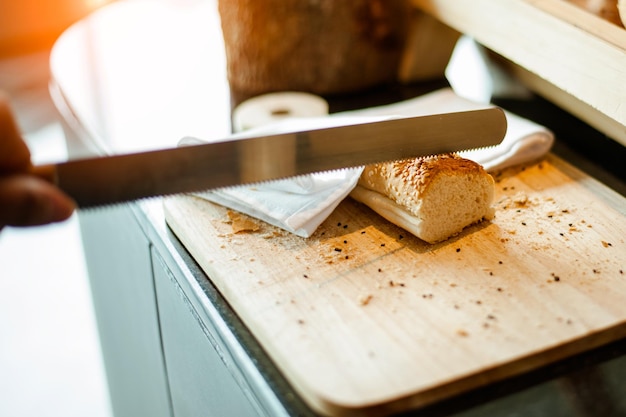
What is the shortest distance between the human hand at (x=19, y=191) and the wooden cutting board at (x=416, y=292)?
20 centimetres

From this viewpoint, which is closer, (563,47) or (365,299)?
(365,299)

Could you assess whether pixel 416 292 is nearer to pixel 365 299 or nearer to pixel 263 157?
pixel 365 299

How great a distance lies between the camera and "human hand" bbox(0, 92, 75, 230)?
0.57m

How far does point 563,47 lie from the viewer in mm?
887

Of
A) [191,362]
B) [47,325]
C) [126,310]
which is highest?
[191,362]

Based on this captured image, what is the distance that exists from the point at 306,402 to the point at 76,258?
1686mm

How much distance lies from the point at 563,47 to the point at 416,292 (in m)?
→ 0.41

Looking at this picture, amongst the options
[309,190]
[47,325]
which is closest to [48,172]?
[309,190]

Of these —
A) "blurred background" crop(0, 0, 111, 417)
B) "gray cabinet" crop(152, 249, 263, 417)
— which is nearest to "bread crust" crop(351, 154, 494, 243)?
"gray cabinet" crop(152, 249, 263, 417)

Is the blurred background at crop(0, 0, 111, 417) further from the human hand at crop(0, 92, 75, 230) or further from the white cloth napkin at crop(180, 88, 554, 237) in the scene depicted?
the human hand at crop(0, 92, 75, 230)

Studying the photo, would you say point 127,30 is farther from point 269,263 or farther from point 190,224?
point 269,263

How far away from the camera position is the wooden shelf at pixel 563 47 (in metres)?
0.82

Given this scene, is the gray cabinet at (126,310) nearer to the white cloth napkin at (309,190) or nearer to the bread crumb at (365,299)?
the white cloth napkin at (309,190)

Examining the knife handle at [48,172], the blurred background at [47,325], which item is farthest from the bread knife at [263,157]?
the blurred background at [47,325]
